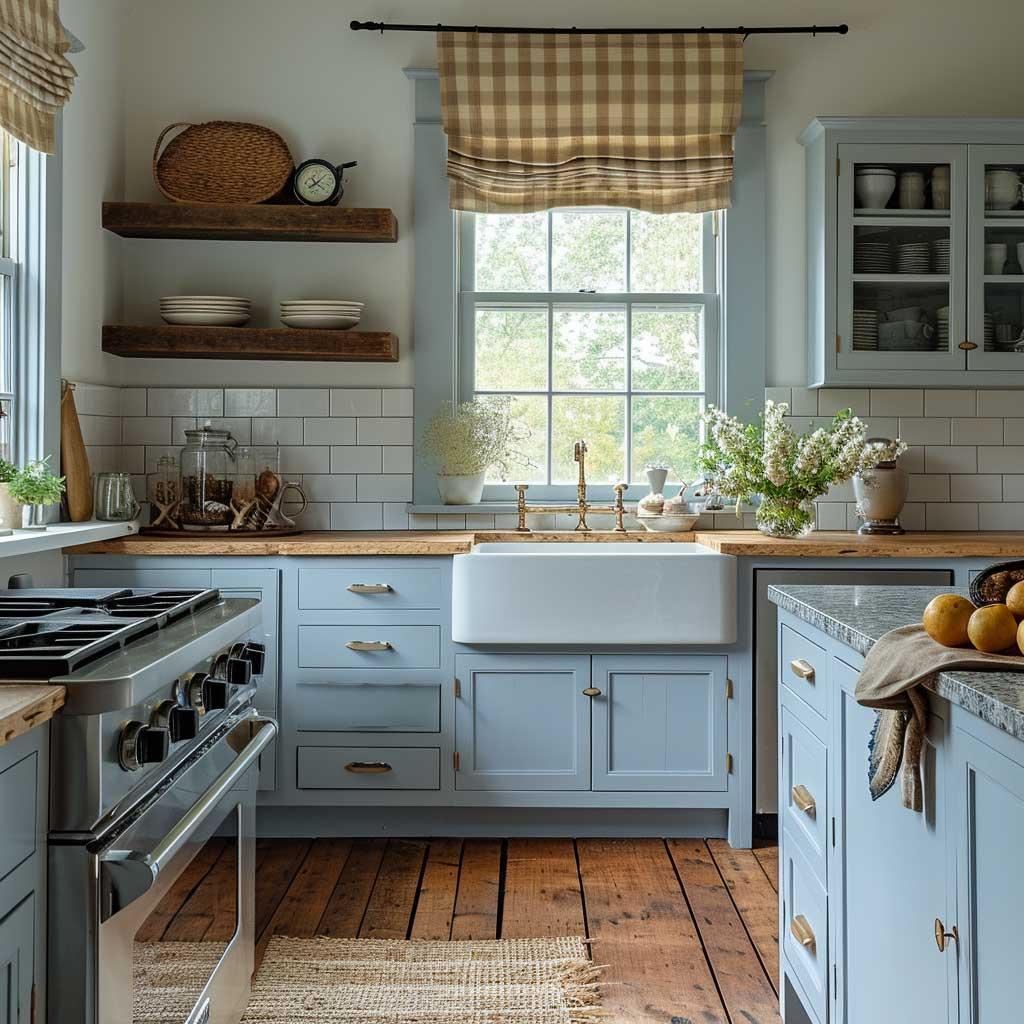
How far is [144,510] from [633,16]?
251 centimetres

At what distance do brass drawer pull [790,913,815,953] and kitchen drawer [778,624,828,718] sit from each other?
419mm

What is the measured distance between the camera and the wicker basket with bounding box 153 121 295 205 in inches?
148

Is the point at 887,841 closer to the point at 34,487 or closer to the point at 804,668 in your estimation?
the point at 804,668

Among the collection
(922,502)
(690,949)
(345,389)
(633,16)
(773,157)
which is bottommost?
(690,949)

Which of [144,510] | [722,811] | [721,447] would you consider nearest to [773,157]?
[721,447]

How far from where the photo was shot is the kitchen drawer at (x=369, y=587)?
10.9 feet

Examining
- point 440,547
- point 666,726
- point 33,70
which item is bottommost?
point 666,726

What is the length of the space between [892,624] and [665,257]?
2.55 metres

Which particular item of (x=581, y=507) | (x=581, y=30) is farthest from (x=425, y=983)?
(x=581, y=30)

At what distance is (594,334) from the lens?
4.05m

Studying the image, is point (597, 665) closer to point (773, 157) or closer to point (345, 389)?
point (345, 389)

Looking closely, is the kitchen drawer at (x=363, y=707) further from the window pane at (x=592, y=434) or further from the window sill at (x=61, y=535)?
the window pane at (x=592, y=434)

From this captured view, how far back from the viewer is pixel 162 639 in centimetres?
167

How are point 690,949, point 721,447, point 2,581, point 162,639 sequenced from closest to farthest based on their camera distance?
point 162,639 → point 690,949 → point 2,581 → point 721,447
